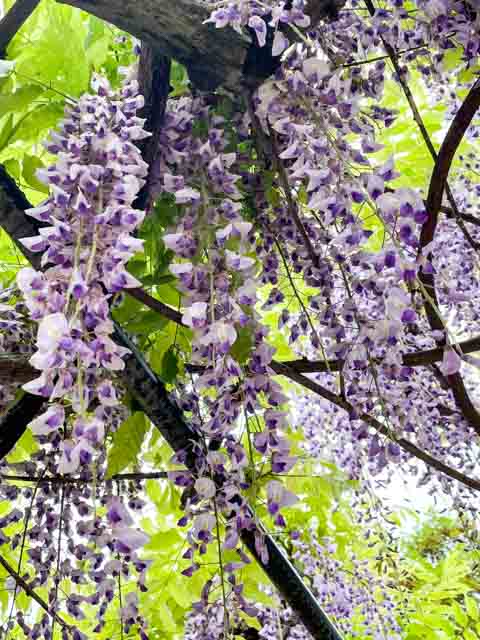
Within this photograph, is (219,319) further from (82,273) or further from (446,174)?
(446,174)

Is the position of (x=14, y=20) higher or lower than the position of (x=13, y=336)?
higher

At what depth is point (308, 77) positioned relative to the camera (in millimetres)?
661

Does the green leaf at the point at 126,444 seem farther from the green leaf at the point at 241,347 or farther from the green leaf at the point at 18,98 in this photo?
the green leaf at the point at 18,98

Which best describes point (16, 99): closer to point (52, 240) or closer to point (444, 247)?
point (52, 240)

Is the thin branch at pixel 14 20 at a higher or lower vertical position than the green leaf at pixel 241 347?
higher

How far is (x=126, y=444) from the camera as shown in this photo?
2.72 ft

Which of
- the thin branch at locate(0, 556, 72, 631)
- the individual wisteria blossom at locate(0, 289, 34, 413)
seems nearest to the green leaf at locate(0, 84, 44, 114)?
the individual wisteria blossom at locate(0, 289, 34, 413)

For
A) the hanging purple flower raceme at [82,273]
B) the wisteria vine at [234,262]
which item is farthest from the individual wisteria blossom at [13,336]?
the hanging purple flower raceme at [82,273]

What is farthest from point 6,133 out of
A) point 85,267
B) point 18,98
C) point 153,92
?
point 85,267

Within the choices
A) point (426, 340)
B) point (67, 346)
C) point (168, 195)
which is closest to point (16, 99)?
point (168, 195)

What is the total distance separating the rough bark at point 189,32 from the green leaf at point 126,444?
446mm

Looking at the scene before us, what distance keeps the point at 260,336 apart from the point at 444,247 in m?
1.23

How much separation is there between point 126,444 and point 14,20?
1.87 feet

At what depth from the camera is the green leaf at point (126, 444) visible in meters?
0.81
